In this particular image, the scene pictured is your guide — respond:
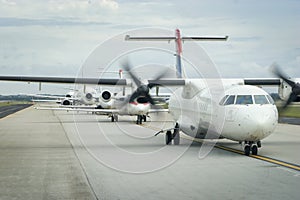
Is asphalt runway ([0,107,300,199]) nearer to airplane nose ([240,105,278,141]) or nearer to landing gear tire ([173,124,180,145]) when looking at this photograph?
landing gear tire ([173,124,180,145])

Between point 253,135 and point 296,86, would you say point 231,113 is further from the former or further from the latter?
point 296,86

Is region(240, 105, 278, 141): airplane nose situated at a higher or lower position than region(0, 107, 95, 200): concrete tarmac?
higher

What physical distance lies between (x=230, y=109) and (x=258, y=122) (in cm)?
143

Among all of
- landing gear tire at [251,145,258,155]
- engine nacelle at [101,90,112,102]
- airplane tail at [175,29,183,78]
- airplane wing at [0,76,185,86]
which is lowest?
landing gear tire at [251,145,258,155]

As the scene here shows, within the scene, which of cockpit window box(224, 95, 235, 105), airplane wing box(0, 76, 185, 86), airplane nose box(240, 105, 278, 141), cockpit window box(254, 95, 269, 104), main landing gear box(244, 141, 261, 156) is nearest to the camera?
airplane nose box(240, 105, 278, 141)

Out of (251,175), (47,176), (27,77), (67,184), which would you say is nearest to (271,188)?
(251,175)

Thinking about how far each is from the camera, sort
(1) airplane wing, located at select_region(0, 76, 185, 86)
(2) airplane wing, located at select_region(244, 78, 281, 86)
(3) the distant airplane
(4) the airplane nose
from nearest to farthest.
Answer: (4) the airplane nose
(3) the distant airplane
(1) airplane wing, located at select_region(0, 76, 185, 86)
(2) airplane wing, located at select_region(244, 78, 281, 86)

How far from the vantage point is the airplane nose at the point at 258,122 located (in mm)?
13273

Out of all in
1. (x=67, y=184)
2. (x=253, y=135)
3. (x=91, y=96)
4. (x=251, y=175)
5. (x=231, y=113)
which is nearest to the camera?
(x=67, y=184)

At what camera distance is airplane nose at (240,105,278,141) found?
43.5ft

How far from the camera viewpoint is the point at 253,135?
13.4 m

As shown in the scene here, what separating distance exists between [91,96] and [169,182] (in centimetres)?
4595

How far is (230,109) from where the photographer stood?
1449 cm

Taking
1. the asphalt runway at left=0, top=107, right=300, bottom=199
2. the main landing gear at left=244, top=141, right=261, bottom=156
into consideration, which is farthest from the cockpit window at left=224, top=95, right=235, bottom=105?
the asphalt runway at left=0, top=107, right=300, bottom=199
